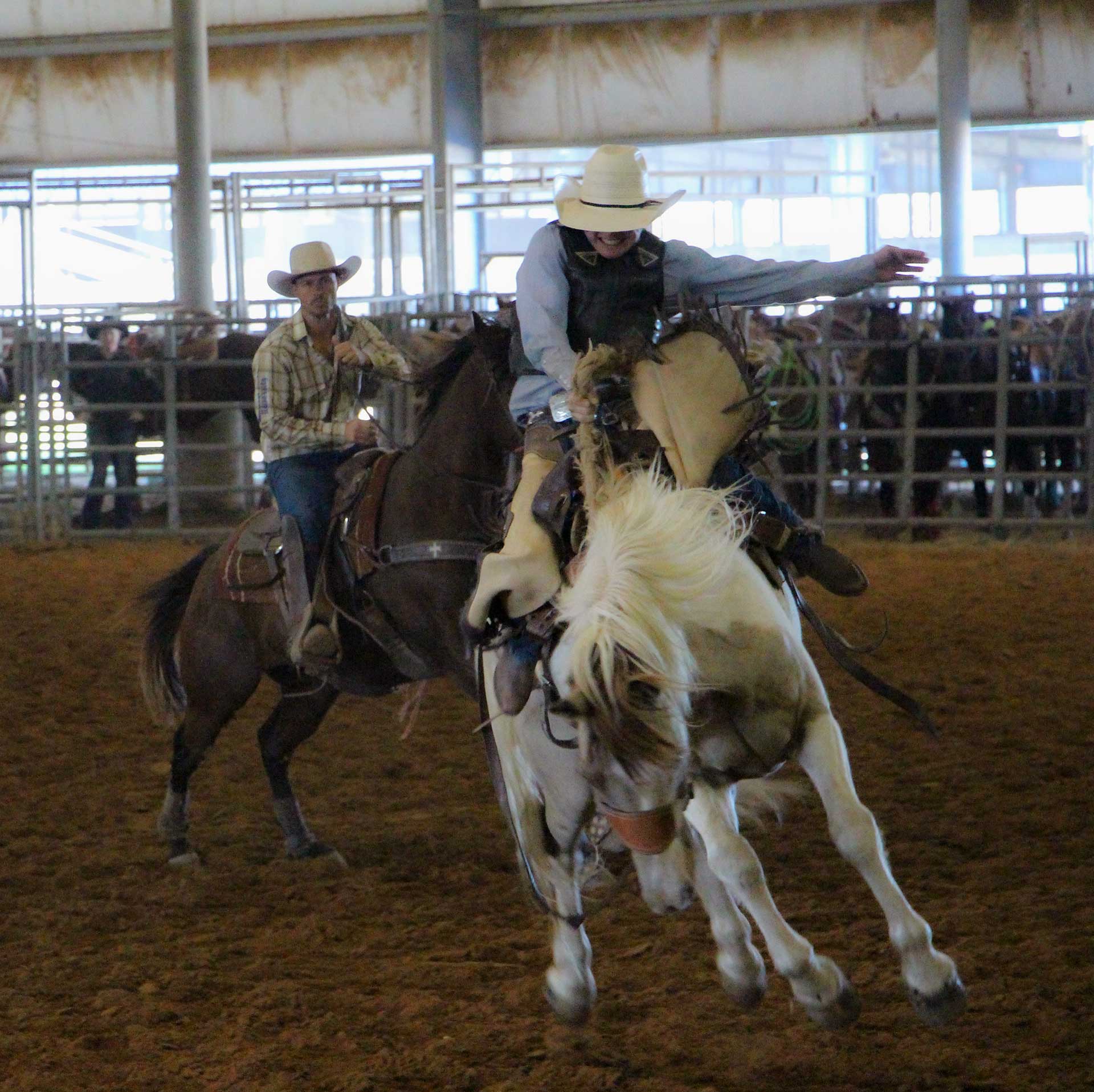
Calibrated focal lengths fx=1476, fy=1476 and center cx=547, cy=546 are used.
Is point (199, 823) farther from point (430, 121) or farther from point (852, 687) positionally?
point (430, 121)

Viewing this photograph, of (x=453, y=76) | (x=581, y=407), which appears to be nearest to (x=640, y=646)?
(x=581, y=407)

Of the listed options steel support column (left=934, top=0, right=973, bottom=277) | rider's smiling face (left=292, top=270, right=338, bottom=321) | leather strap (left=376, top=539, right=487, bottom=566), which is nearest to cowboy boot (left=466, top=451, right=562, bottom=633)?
leather strap (left=376, top=539, right=487, bottom=566)

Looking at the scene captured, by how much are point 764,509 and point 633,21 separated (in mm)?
14806

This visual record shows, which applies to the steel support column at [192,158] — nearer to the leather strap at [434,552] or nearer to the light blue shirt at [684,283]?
the leather strap at [434,552]

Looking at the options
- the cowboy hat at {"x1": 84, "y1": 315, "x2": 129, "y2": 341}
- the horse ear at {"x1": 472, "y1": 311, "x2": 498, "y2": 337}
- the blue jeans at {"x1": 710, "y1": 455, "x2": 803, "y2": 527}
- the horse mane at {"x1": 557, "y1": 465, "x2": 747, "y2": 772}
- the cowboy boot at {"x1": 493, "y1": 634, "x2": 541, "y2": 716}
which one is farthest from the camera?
the cowboy hat at {"x1": 84, "y1": 315, "x2": 129, "y2": 341}

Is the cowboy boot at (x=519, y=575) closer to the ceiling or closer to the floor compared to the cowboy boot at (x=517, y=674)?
closer to the ceiling

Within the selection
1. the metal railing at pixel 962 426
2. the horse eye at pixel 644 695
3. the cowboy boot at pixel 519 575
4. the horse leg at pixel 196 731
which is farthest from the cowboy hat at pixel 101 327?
the horse eye at pixel 644 695

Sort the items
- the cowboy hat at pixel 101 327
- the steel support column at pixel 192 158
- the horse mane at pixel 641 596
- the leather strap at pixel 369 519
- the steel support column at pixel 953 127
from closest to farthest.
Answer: the horse mane at pixel 641 596
the leather strap at pixel 369 519
the cowboy hat at pixel 101 327
the steel support column at pixel 192 158
the steel support column at pixel 953 127

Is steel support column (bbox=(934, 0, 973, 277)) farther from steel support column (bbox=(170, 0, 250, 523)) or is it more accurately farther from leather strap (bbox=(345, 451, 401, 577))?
leather strap (bbox=(345, 451, 401, 577))

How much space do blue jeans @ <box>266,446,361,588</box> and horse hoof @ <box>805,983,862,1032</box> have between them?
7.33 ft

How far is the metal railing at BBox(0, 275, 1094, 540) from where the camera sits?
1038cm

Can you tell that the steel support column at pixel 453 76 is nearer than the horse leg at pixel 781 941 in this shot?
No

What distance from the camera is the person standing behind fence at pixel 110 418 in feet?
38.4

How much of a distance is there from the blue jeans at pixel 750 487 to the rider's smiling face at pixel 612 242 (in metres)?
0.58
